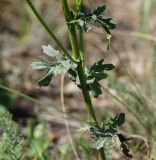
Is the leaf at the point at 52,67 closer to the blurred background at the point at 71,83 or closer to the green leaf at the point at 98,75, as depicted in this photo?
the green leaf at the point at 98,75

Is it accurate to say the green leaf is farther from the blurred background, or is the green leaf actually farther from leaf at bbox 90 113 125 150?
the blurred background

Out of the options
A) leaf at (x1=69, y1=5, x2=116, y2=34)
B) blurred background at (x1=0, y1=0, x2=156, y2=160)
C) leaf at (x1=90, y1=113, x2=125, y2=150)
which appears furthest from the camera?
blurred background at (x1=0, y1=0, x2=156, y2=160)

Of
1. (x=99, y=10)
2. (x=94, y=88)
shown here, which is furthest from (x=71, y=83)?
(x=99, y=10)

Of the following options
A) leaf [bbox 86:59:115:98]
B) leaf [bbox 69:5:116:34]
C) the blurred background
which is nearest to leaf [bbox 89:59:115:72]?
leaf [bbox 86:59:115:98]

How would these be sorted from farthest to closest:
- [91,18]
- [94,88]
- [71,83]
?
[71,83] → [94,88] → [91,18]

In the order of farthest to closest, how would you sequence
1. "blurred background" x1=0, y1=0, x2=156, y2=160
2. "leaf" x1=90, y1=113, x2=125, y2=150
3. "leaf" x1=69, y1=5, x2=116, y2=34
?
1. "blurred background" x1=0, y1=0, x2=156, y2=160
2. "leaf" x1=90, y1=113, x2=125, y2=150
3. "leaf" x1=69, y1=5, x2=116, y2=34

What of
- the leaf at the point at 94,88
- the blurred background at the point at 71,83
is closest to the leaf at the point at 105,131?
the leaf at the point at 94,88

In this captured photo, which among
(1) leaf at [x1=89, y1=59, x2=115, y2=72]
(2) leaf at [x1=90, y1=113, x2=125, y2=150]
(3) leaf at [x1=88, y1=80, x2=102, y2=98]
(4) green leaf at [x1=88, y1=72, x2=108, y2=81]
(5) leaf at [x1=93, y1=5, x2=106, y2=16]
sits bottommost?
(2) leaf at [x1=90, y1=113, x2=125, y2=150]

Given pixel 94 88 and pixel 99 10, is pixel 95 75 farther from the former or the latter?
pixel 99 10

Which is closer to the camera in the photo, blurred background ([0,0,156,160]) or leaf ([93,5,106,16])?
leaf ([93,5,106,16])
